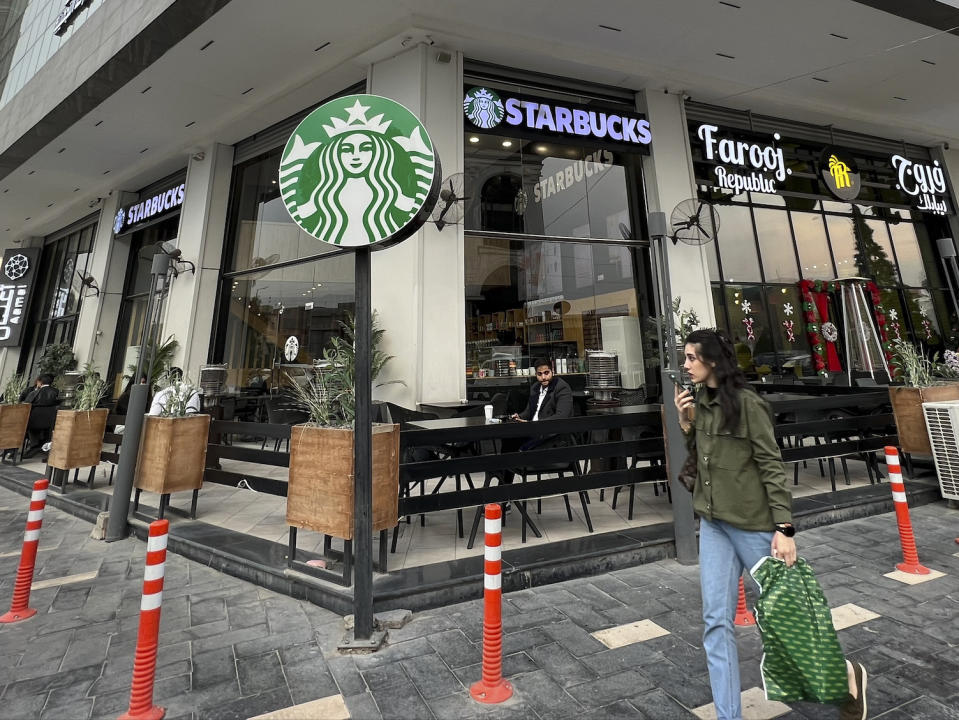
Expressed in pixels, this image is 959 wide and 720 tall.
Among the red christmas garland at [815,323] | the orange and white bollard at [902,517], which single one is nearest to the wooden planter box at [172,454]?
the orange and white bollard at [902,517]

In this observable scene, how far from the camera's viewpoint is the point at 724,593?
69.1 inches

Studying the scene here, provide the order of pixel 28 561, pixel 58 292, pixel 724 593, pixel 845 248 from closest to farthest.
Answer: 1. pixel 724 593
2. pixel 28 561
3. pixel 845 248
4. pixel 58 292

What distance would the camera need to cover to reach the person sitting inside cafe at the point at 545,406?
456cm

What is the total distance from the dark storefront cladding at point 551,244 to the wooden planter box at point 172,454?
3.95 meters

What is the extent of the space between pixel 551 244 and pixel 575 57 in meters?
3.37

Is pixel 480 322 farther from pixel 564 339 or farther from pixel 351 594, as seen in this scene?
pixel 351 594

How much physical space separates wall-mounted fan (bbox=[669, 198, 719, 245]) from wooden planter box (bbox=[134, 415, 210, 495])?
323 inches

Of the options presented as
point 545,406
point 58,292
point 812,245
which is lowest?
point 545,406

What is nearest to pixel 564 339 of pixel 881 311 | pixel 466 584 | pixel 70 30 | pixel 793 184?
pixel 466 584

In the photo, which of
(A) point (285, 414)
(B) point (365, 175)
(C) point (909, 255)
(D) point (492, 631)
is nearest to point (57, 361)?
(A) point (285, 414)

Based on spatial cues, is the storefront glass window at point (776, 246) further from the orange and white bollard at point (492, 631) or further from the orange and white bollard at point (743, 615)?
the orange and white bollard at point (492, 631)

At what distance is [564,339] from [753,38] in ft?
20.5

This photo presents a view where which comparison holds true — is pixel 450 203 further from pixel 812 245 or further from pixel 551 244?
pixel 812 245

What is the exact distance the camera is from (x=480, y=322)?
737cm
